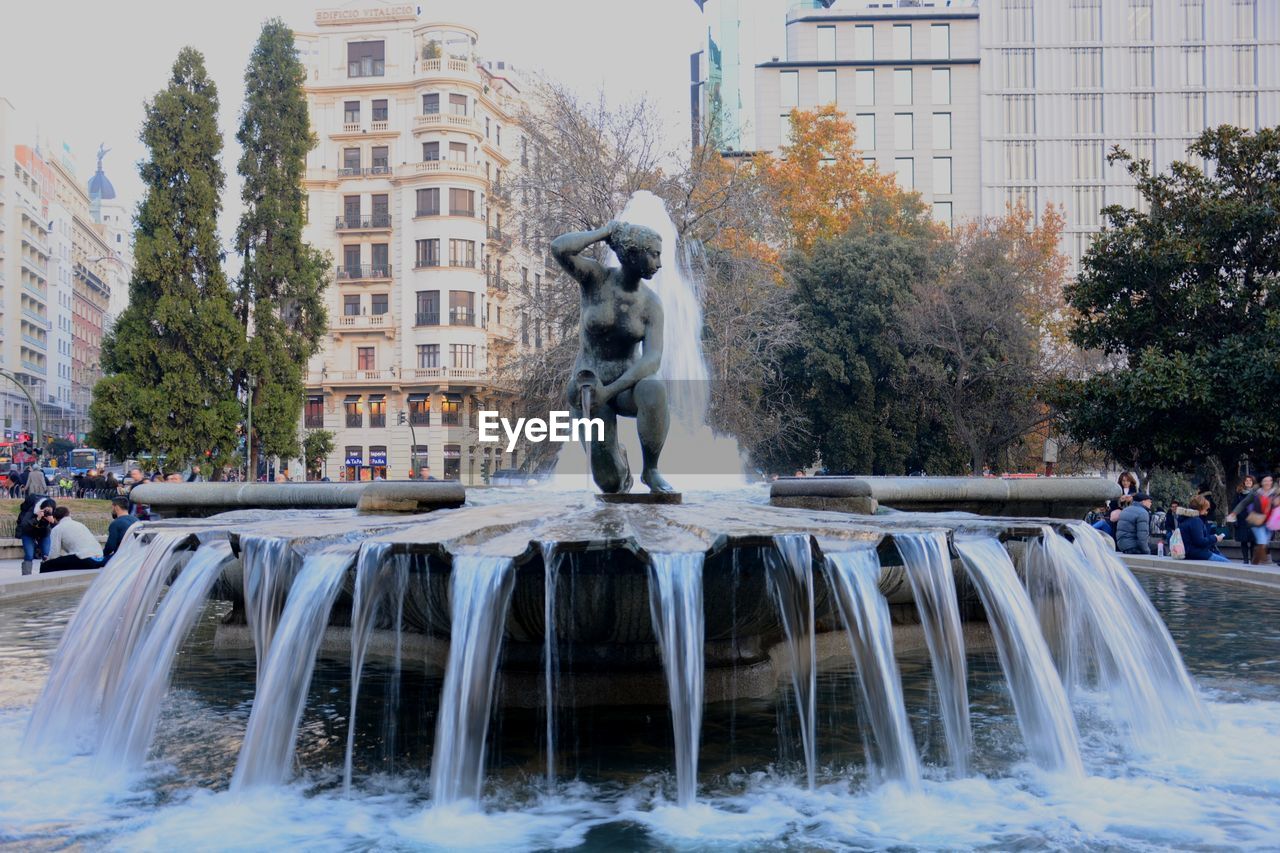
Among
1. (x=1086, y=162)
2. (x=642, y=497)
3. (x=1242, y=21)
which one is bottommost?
(x=642, y=497)

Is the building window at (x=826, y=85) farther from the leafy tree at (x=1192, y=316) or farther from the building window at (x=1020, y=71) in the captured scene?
the leafy tree at (x=1192, y=316)

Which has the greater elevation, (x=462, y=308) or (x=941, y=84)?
(x=941, y=84)

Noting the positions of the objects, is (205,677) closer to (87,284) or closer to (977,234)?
(977,234)

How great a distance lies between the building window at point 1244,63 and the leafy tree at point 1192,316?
234 feet

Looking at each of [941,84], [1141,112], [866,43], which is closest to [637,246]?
[866,43]

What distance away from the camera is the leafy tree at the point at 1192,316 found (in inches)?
786

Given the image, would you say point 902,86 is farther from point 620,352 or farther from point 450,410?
point 620,352

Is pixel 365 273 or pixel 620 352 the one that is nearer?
pixel 620 352

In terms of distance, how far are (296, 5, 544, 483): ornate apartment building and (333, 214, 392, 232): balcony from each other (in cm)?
8

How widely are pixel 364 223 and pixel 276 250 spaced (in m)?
25.5

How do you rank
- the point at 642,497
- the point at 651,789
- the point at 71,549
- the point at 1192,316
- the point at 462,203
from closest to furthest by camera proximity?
the point at 651,789 < the point at 642,497 < the point at 71,549 < the point at 1192,316 < the point at 462,203

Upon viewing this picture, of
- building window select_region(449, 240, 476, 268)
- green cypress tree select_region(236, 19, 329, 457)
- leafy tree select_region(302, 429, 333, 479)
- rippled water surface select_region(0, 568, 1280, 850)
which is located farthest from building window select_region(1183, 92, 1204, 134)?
rippled water surface select_region(0, 568, 1280, 850)

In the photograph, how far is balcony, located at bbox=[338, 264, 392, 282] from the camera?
2584 inches

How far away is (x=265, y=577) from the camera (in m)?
6.16
